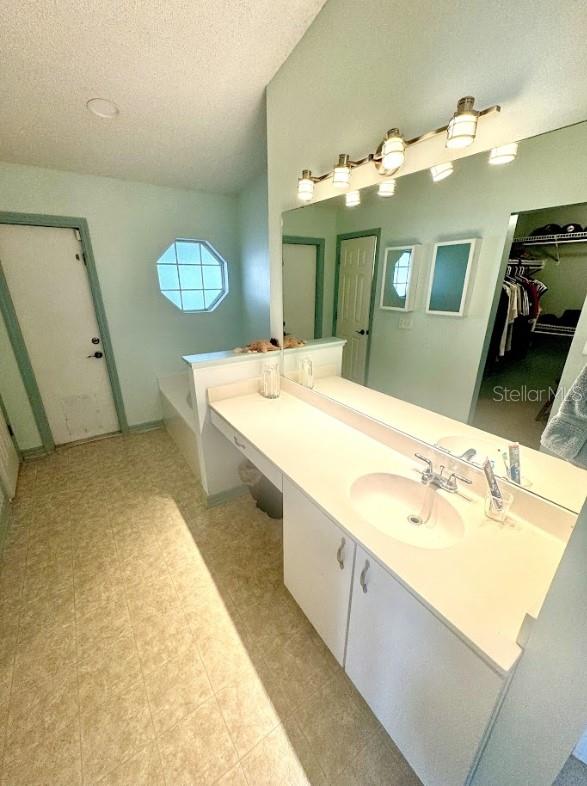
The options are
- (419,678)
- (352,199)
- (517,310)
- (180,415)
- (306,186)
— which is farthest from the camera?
(180,415)

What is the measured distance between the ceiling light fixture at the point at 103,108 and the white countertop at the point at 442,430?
1.93 metres

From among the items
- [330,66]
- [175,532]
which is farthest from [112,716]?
[330,66]

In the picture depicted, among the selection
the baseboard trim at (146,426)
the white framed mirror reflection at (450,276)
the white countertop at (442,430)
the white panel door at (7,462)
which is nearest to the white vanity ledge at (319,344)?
the white countertop at (442,430)

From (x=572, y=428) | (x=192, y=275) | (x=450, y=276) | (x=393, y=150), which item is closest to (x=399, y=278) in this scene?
(x=450, y=276)

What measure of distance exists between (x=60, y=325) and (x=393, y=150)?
9.85ft

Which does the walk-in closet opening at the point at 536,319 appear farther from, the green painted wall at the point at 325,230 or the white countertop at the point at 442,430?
the green painted wall at the point at 325,230

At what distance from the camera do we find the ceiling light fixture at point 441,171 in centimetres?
101

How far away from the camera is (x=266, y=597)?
5.03ft

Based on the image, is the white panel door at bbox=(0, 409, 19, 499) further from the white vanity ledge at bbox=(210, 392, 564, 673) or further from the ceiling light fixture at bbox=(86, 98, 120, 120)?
the ceiling light fixture at bbox=(86, 98, 120, 120)

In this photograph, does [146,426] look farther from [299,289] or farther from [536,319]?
[536,319]

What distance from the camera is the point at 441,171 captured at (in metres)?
1.04

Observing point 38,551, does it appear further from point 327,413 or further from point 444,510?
point 444,510

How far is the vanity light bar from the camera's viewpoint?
857mm

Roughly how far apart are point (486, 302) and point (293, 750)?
1706mm
